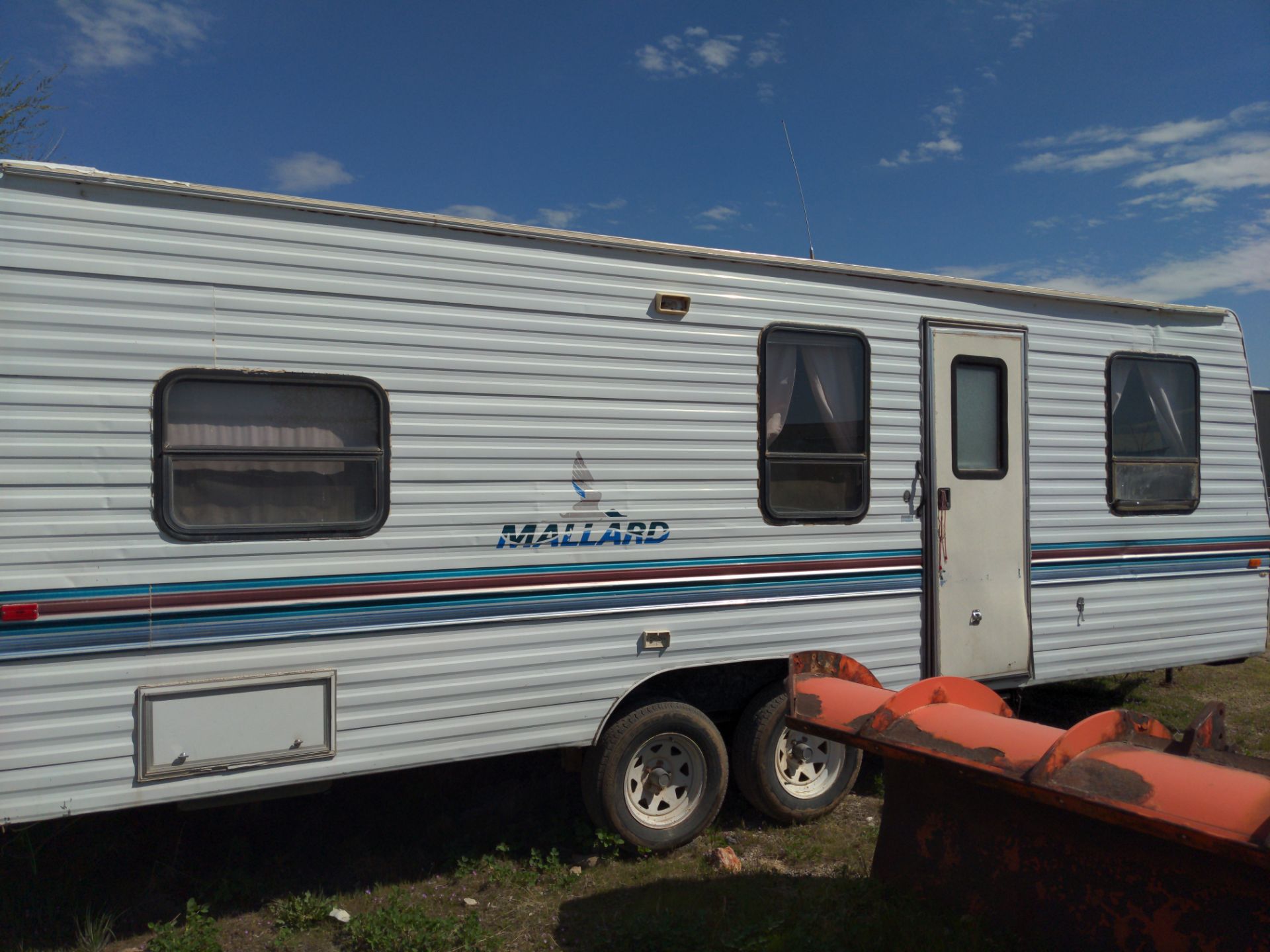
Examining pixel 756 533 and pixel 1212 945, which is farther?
pixel 756 533

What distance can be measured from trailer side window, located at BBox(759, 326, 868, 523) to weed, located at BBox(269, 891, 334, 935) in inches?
110

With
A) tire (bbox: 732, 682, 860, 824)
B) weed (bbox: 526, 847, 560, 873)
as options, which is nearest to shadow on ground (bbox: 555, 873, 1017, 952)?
weed (bbox: 526, 847, 560, 873)

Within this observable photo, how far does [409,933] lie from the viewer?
387cm

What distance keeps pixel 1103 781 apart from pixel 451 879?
119 inches

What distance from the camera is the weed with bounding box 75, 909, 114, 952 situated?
379cm

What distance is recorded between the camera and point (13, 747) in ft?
11.3

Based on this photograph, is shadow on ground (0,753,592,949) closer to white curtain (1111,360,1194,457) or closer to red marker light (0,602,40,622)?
red marker light (0,602,40,622)

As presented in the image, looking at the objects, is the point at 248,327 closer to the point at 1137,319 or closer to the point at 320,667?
the point at 320,667

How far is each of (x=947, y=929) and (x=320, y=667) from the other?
2.69m

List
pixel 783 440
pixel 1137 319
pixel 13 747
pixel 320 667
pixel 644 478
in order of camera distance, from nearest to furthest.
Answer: pixel 13 747 → pixel 320 667 → pixel 644 478 → pixel 783 440 → pixel 1137 319

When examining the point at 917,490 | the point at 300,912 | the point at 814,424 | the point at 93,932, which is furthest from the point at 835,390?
the point at 93,932

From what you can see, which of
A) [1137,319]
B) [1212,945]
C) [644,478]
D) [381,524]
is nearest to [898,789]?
[1212,945]

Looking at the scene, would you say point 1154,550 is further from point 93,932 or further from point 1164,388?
point 93,932

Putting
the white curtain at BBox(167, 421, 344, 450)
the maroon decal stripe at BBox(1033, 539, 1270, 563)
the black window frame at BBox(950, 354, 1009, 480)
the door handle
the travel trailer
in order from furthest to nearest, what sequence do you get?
1. the travel trailer
2. the maroon decal stripe at BBox(1033, 539, 1270, 563)
3. the black window frame at BBox(950, 354, 1009, 480)
4. the door handle
5. the white curtain at BBox(167, 421, 344, 450)
